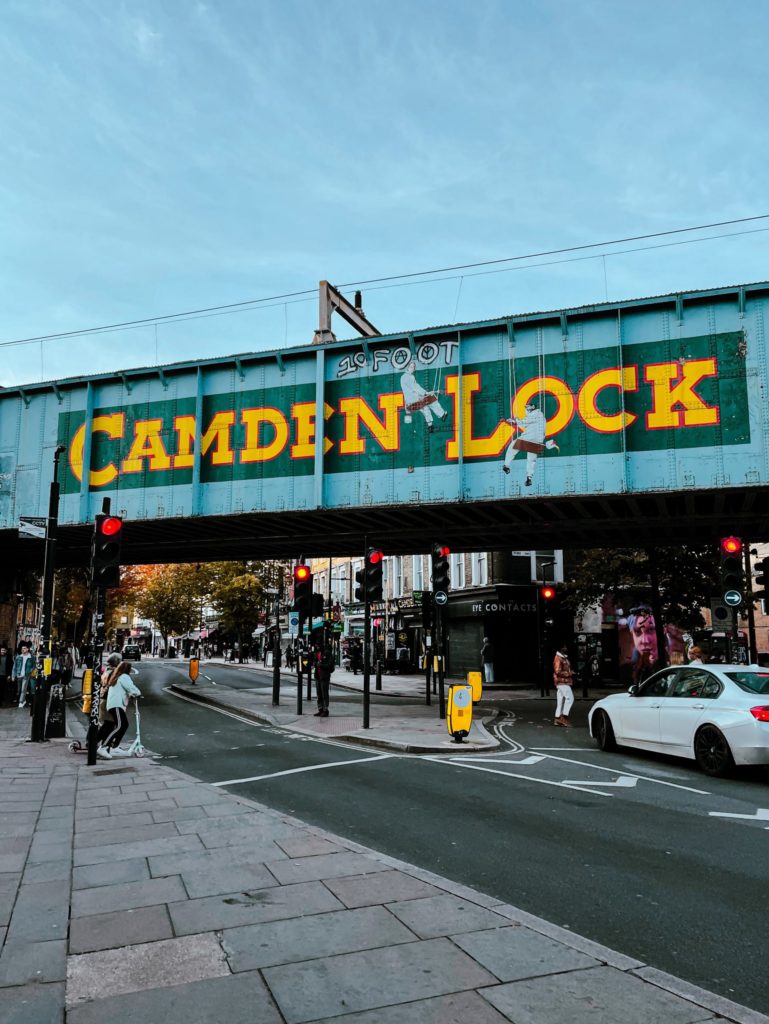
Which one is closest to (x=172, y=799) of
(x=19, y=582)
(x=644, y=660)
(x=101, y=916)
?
(x=101, y=916)

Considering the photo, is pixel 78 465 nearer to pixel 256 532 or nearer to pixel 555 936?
pixel 256 532

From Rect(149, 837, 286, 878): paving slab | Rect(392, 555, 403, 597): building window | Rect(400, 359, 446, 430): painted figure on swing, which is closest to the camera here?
Rect(149, 837, 286, 878): paving slab

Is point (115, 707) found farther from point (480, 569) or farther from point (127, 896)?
point (480, 569)

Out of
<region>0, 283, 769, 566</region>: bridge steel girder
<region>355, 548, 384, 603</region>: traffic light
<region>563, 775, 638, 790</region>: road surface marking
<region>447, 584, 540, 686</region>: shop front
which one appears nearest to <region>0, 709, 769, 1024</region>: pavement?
<region>563, 775, 638, 790</region>: road surface marking

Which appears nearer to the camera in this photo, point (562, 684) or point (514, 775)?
point (514, 775)

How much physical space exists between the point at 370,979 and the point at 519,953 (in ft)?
2.79

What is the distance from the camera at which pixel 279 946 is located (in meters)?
4.34

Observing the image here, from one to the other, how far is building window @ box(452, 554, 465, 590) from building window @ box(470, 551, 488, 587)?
2.96 feet

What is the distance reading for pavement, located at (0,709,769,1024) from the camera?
142 inches

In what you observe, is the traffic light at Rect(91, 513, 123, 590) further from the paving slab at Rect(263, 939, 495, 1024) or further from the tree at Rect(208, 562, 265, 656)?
the tree at Rect(208, 562, 265, 656)

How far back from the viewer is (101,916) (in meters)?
4.92

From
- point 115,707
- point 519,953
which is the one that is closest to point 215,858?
point 519,953

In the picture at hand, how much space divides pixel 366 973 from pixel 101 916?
193cm

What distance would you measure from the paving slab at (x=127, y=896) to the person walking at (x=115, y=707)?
7004 mm
